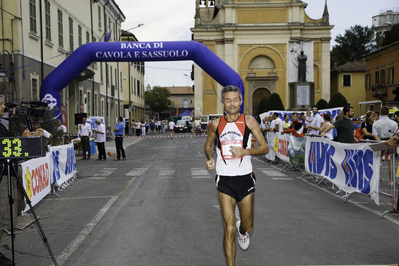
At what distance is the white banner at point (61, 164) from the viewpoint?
34.6 feet

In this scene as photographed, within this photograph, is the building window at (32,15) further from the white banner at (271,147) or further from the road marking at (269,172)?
the road marking at (269,172)

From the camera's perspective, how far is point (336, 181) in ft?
33.6

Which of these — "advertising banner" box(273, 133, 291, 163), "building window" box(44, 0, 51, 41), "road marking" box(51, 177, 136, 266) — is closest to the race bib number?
"road marking" box(51, 177, 136, 266)

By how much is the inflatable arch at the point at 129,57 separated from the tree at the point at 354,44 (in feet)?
174

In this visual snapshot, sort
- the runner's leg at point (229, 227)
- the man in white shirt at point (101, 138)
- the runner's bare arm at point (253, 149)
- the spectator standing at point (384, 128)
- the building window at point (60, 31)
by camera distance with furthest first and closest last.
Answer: the building window at point (60, 31)
the man in white shirt at point (101, 138)
the spectator standing at point (384, 128)
the runner's bare arm at point (253, 149)
the runner's leg at point (229, 227)

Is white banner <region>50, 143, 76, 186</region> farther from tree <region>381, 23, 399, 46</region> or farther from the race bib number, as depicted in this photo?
tree <region>381, 23, 399, 46</region>

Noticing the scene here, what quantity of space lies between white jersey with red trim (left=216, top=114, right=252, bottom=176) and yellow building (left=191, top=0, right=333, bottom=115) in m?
48.5

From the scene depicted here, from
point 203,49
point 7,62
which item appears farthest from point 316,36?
point 7,62

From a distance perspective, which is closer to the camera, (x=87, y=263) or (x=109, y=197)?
(x=87, y=263)

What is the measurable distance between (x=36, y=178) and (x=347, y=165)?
20.2ft

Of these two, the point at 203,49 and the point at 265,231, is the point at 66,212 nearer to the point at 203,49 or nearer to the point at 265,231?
the point at 265,231

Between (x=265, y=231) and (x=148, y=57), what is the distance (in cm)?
1345

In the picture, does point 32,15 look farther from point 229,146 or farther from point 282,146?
point 229,146

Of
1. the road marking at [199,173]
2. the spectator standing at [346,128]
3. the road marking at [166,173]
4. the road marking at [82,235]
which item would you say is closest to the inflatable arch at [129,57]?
the road marking at [199,173]
